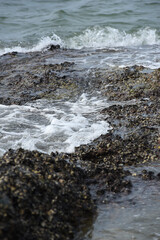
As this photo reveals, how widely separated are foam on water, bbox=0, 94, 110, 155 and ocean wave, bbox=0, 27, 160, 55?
22.0 ft

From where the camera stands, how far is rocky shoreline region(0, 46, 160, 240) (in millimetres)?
2961

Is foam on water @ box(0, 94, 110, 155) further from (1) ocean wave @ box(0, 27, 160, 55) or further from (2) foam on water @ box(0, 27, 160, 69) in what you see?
(1) ocean wave @ box(0, 27, 160, 55)

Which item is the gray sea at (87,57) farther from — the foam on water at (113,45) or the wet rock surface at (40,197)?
the wet rock surface at (40,197)

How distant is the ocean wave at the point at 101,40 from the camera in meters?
13.8

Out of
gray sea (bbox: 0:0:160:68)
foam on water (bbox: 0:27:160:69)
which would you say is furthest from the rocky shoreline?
gray sea (bbox: 0:0:160:68)

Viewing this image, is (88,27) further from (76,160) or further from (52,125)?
(76,160)

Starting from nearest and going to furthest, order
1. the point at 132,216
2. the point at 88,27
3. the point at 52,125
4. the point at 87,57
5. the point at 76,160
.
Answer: the point at 132,216
the point at 76,160
the point at 52,125
the point at 87,57
the point at 88,27

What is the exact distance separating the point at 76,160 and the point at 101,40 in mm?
10987

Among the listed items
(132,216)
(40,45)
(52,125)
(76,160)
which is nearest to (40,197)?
(132,216)

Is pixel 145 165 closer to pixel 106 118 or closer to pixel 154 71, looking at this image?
pixel 106 118

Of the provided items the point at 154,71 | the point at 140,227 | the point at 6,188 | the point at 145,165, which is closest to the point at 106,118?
the point at 145,165

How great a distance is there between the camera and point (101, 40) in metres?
14.6

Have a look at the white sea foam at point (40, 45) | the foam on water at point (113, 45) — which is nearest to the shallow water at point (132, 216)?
the foam on water at point (113, 45)

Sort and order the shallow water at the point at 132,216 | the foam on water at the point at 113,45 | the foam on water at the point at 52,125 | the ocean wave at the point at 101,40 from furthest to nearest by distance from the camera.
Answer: the ocean wave at the point at 101,40 → the foam on water at the point at 113,45 → the foam on water at the point at 52,125 → the shallow water at the point at 132,216
